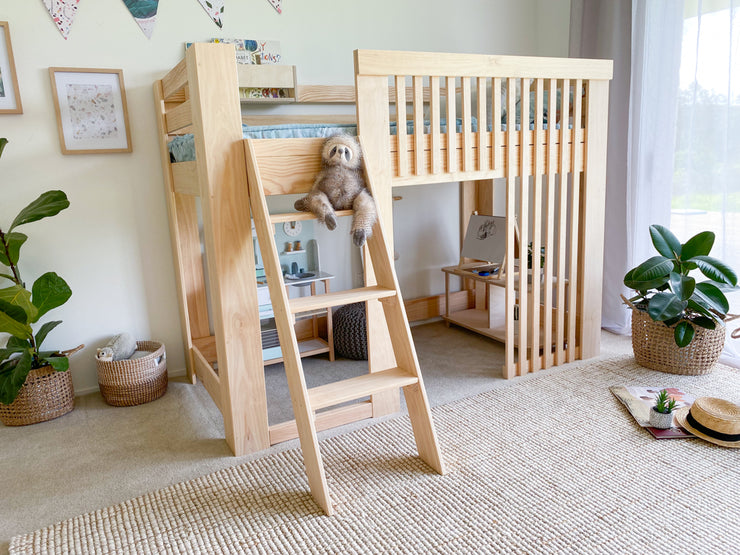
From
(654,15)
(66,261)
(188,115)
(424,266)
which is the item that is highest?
(654,15)

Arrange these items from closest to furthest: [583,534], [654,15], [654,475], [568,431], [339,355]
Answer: [583,534] → [654,475] → [568,431] → [654,15] → [339,355]

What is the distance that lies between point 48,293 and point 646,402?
8.10 feet

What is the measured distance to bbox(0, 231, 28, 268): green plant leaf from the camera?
223 cm

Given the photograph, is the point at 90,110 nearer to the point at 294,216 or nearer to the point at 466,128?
the point at 294,216

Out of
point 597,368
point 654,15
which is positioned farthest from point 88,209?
point 654,15

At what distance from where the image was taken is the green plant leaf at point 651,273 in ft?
7.87

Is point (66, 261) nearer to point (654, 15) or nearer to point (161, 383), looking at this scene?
point (161, 383)

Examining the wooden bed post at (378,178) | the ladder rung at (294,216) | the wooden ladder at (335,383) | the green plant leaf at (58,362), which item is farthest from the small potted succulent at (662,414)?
the green plant leaf at (58,362)

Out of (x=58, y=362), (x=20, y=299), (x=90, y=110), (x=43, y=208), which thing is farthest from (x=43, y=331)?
(x=90, y=110)

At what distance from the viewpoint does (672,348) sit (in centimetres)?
254

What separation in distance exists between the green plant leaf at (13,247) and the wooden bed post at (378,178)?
1.40 m

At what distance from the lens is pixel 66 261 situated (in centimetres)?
254

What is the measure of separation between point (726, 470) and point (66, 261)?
2.74 metres

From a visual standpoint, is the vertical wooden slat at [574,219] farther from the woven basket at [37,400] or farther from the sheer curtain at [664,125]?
the woven basket at [37,400]
